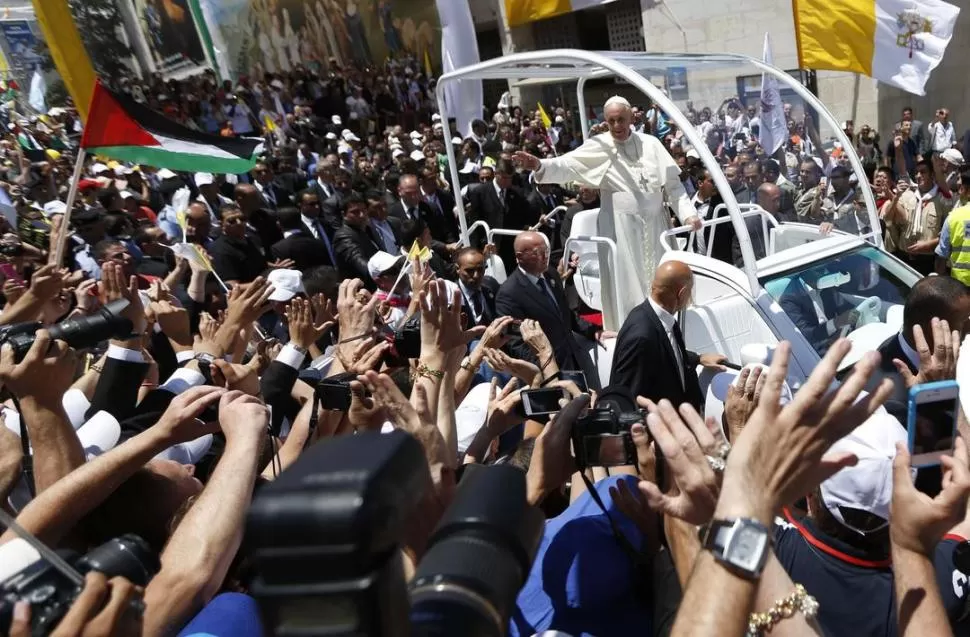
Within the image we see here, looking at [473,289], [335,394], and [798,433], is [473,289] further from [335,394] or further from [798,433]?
[798,433]

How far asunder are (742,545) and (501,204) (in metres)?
8.19

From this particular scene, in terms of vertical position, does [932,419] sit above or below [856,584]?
above

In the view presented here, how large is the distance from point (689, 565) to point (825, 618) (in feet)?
1.19

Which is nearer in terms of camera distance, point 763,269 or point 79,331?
point 79,331

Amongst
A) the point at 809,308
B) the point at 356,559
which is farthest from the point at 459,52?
the point at 356,559

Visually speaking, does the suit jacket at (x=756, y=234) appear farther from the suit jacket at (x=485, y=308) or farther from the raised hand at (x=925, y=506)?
the raised hand at (x=925, y=506)

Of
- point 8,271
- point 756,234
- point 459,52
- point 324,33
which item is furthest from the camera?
point 324,33

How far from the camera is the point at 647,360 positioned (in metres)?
3.77

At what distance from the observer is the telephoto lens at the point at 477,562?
873 millimetres

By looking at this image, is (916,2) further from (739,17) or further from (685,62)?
(739,17)

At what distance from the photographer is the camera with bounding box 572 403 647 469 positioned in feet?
6.03

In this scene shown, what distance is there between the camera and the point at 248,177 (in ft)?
38.5

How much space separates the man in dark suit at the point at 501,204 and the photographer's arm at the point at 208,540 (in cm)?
746

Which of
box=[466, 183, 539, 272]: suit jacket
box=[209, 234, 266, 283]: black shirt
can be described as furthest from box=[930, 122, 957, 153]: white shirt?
box=[209, 234, 266, 283]: black shirt
